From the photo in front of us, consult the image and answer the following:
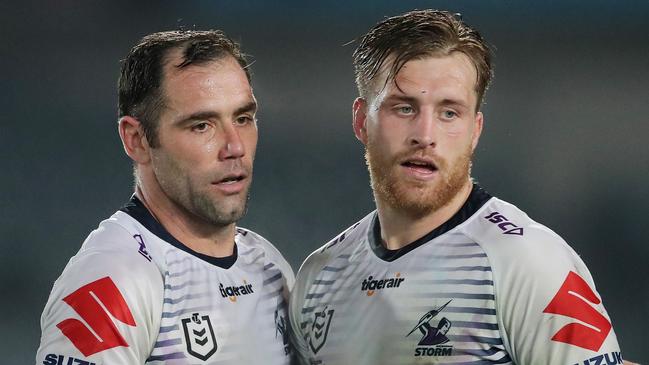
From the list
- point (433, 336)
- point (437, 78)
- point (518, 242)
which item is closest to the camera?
point (518, 242)

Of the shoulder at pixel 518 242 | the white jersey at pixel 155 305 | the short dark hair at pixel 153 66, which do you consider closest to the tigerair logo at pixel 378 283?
the shoulder at pixel 518 242

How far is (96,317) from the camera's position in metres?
2.95

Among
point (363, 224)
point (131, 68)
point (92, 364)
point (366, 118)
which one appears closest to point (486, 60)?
point (366, 118)

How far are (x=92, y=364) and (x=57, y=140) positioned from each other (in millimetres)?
4914

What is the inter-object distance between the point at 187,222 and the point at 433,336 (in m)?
1.04

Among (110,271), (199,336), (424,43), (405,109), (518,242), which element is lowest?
(199,336)

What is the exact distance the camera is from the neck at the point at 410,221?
3.24m

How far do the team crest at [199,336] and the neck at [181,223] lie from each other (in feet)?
1.08

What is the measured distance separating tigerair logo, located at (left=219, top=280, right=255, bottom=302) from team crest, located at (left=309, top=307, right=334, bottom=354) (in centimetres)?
28

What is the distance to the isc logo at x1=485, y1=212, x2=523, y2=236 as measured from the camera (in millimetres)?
2992

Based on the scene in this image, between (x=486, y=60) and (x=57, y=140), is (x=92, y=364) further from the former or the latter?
(x=57, y=140)

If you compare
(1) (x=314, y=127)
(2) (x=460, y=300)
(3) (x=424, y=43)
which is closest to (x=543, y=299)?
(2) (x=460, y=300)

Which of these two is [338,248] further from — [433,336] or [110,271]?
[110,271]

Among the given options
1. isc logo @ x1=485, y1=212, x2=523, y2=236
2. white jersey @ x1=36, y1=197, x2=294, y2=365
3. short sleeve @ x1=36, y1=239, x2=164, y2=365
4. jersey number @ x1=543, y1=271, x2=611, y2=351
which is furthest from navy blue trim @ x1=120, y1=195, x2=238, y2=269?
jersey number @ x1=543, y1=271, x2=611, y2=351
